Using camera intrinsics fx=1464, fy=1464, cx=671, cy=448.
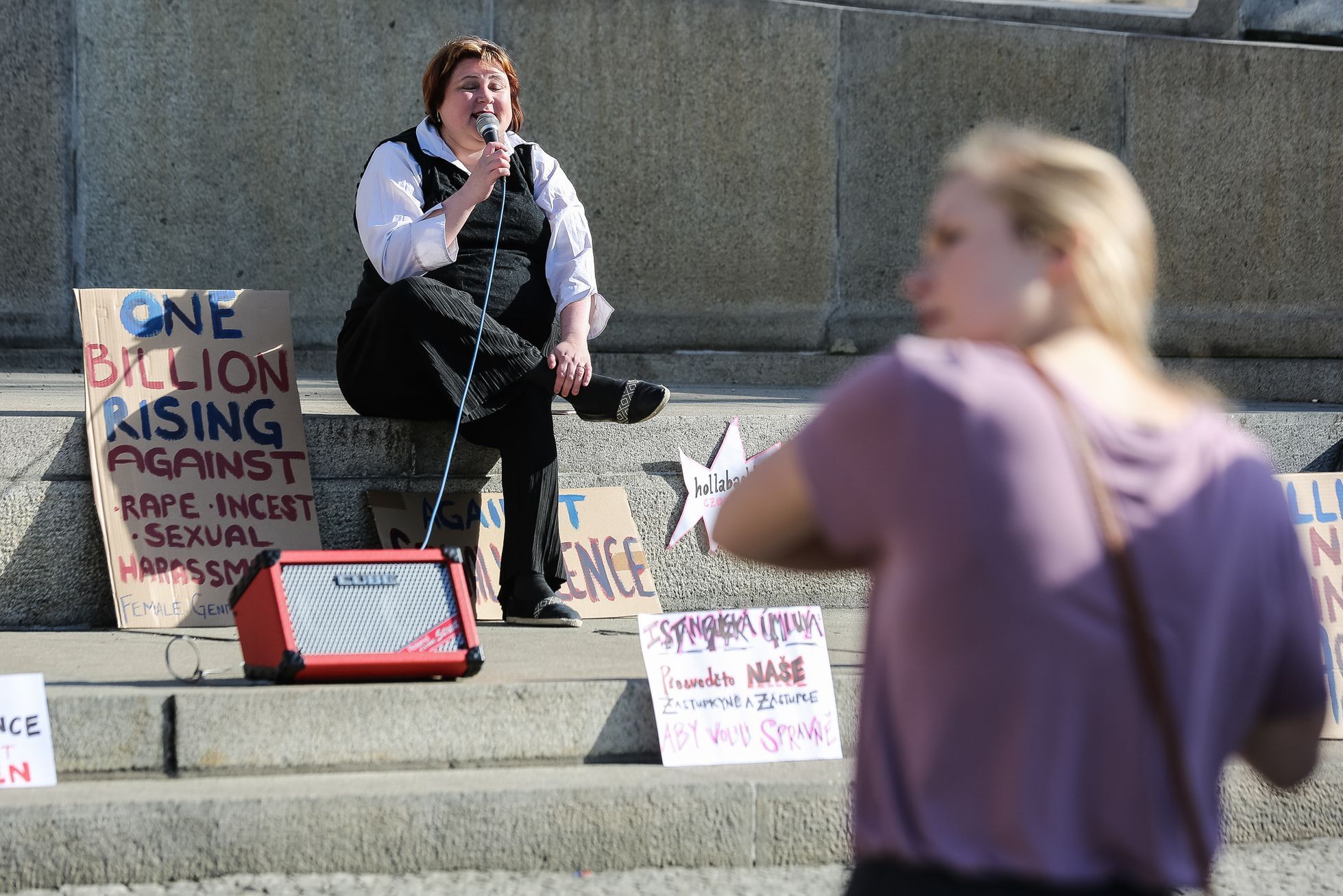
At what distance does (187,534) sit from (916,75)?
4138 millimetres

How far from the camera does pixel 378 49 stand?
6.15 m

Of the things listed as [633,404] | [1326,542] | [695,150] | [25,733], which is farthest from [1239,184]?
[25,733]

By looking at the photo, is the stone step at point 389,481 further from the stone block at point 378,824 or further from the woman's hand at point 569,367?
the stone block at point 378,824

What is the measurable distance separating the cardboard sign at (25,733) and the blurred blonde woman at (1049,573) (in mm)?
1994

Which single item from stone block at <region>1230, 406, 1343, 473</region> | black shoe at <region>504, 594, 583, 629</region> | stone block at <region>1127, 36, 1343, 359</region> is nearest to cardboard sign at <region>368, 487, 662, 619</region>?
black shoe at <region>504, 594, 583, 629</region>

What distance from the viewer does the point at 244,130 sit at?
610cm

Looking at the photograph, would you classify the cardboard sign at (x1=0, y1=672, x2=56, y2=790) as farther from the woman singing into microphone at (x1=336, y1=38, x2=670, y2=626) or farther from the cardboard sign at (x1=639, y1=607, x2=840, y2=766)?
the woman singing into microphone at (x1=336, y1=38, x2=670, y2=626)

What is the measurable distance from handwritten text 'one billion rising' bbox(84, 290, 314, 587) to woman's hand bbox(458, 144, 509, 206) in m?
0.73

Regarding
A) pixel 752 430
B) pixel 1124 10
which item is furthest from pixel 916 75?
pixel 752 430

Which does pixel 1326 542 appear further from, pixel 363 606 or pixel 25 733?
pixel 25 733

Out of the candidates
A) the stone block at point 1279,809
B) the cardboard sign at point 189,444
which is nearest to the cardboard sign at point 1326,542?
the stone block at point 1279,809

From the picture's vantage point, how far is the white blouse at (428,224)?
369cm

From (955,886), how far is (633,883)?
1.69 m

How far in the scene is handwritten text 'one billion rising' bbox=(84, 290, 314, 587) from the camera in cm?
369
